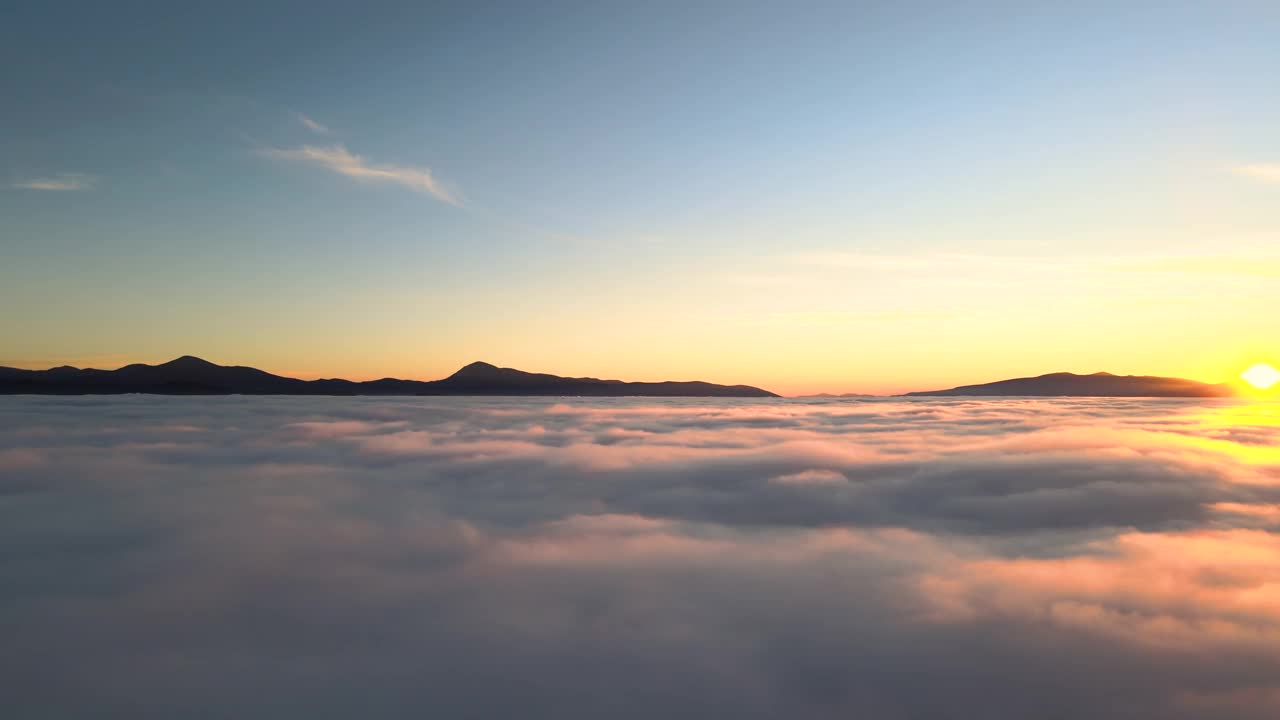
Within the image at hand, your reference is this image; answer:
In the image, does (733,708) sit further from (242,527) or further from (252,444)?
(252,444)

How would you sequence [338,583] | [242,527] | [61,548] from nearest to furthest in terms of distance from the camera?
[338,583]
[61,548]
[242,527]

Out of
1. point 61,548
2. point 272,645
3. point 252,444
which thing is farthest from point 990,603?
point 252,444

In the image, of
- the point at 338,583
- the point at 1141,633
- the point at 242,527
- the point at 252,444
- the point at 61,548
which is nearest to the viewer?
the point at 1141,633

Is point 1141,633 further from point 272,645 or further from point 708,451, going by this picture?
point 708,451

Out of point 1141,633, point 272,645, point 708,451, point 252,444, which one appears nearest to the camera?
point 272,645

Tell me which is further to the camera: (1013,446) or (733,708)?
(1013,446)

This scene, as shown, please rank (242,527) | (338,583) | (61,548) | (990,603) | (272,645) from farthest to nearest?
(242,527) < (61,548) < (338,583) < (990,603) < (272,645)

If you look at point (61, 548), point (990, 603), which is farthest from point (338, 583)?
point (990, 603)

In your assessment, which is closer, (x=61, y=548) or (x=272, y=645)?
(x=272, y=645)

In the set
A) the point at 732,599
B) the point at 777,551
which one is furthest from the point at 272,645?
the point at 777,551
